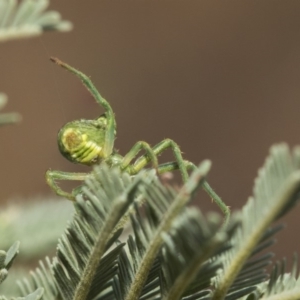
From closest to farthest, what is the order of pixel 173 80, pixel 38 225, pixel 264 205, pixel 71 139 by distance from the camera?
pixel 264 205
pixel 71 139
pixel 38 225
pixel 173 80

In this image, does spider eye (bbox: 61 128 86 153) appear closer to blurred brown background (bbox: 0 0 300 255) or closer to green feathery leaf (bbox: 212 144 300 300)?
green feathery leaf (bbox: 212 144 300 300)

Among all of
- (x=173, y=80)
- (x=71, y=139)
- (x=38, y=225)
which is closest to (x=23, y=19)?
(x=71, y=139)

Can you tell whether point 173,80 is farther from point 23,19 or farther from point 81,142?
point 23,19

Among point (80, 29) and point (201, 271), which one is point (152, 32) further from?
point (201, 271)

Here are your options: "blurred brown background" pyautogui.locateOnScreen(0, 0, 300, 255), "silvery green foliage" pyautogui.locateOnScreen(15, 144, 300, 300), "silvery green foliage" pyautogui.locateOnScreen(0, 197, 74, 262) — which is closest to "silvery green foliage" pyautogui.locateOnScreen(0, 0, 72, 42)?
"silvery green foliage" pyautogui.locateOnScreen(15, 144, 300, 300)

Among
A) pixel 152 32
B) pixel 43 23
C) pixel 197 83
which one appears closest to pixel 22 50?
pixel 152 32

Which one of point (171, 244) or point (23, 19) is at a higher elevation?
point (23, 19)
